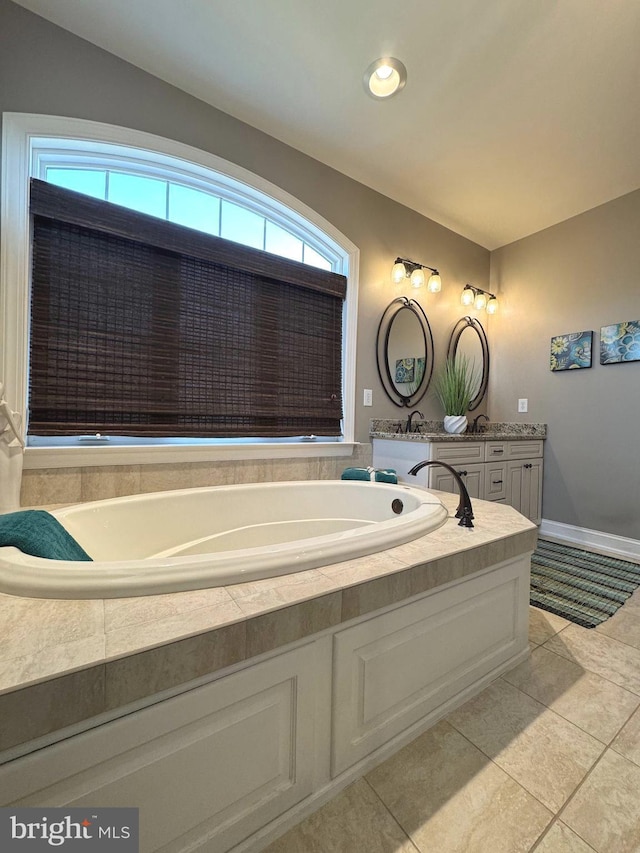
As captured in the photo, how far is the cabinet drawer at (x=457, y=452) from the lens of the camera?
2.32 m

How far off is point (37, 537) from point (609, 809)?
1594mm

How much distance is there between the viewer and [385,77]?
5.71 ft

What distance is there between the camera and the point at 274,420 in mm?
2248

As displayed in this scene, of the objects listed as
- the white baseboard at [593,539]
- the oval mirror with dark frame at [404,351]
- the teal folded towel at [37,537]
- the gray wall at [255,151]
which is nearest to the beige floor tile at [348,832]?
the teal folded towel at [37,537]

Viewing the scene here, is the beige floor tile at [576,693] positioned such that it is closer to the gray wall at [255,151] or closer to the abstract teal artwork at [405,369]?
the gray wall at [255,151]

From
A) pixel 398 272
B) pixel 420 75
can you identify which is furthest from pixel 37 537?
pixel 398 272

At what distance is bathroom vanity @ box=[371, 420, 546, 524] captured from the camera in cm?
234

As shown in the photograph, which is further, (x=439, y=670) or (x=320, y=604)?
(x=439, y=670)

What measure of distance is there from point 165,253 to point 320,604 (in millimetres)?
1842

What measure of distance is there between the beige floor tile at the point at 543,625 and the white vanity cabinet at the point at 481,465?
31.9 inches

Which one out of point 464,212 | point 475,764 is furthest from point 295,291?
point 475,764

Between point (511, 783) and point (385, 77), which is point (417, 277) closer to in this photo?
point (385, 77)

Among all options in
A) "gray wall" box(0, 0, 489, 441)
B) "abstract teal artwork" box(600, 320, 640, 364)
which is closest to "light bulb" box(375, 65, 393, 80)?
"gray wall" box(0, 0, 489, 441)

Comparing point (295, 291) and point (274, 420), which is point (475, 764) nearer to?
point (274, 420)
